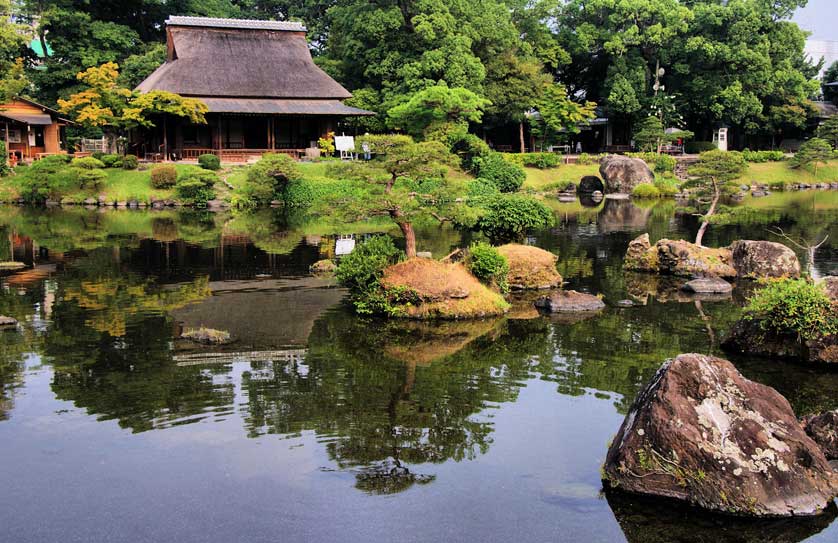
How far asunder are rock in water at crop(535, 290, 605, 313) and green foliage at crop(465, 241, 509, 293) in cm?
108

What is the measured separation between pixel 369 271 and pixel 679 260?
965 cm

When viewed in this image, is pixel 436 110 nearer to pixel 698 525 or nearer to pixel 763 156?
pixel 763 156

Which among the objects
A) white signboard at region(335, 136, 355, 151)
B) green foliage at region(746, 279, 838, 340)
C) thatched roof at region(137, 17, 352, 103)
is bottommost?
green foliage at region(746, 279, 838, 340)

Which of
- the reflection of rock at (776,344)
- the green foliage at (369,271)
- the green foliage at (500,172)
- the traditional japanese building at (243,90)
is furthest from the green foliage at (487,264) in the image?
the traditional japanese building at (243,90)

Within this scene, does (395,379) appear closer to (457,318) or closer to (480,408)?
(480,408)

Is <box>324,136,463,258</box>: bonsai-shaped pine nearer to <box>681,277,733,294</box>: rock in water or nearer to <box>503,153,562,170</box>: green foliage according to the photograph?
<box>681,277,733,294</box>: rock in water

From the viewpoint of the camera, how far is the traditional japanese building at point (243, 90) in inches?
1834

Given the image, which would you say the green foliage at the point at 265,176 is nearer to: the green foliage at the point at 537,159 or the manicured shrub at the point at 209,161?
the manicured shrub at the point at 209,161

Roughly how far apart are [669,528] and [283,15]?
6557 centimetres

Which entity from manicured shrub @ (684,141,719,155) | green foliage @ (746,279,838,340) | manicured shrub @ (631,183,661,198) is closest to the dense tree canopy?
manicured shrub @ (684,141,719,155)

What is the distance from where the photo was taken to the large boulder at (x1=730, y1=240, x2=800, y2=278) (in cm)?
2122

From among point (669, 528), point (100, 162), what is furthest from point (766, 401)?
point (100, 162)

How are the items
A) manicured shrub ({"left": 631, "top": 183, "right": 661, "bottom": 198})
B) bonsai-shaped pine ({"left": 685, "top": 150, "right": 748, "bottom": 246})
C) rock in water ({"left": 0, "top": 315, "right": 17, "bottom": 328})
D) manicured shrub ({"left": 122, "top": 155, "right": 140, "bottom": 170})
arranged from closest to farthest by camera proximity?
1. rock in water ({"left": 0, "top": 315, "right": 17, "bottom": 328})
2. bonsai-shaped pine ({"left": 685, "top": 150, "right": 748, "bottom": 246})
3. manicured shrub ({"left": 122, "top": 155, "right": 140, "bottom": 170})
4. manicured shrub ({"left": 631, "top": 183, "right": 661, "bottom": 198})

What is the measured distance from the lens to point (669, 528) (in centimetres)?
843
